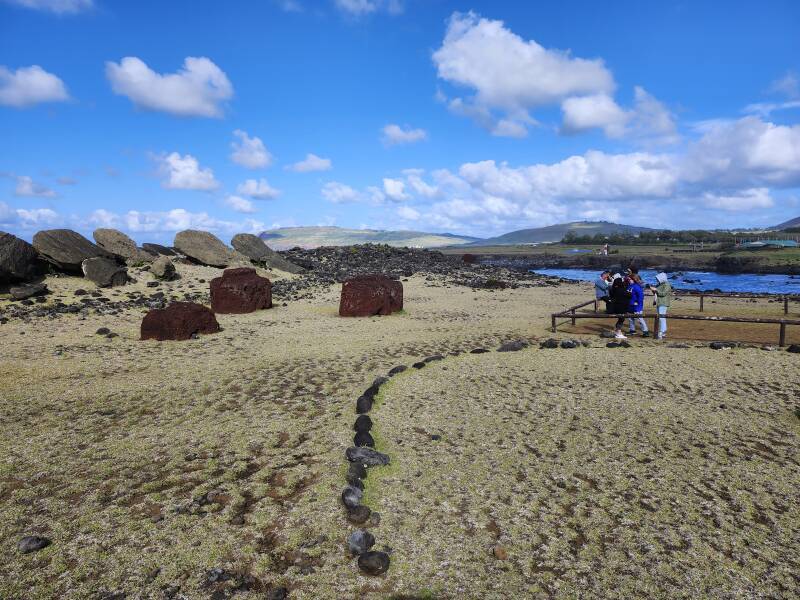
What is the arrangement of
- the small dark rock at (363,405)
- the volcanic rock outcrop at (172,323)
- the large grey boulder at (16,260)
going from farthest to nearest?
the large grey boulder at (16,260)
the volcanic rock outcrop at (172,323)
the small dark rock at (363,405)

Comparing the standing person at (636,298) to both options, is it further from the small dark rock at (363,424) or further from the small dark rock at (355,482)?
the small dark rock at (355,482)

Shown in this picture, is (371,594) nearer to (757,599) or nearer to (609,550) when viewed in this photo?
(609,550)

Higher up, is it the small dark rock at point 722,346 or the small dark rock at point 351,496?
the small dark rock at point 722,346

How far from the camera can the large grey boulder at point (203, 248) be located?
3110 centimetres

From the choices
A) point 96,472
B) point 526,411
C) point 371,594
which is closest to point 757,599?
point 371,594

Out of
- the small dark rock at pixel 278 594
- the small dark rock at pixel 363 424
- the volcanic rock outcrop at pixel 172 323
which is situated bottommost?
the small dark rock at pixel 278 594

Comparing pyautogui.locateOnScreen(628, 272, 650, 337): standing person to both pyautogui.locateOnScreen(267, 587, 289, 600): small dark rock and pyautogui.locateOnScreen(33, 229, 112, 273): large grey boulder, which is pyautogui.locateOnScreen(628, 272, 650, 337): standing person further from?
pyautogui.locateOnScreen(33, 229, 112, 273): large grey boulder

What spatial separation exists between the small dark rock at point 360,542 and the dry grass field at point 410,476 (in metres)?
0.14

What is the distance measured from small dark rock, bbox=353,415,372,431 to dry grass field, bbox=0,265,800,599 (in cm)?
19

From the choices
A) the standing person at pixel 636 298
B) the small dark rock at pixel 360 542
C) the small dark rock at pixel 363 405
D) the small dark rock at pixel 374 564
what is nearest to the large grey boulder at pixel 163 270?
the small dark rock at pixel 363 405

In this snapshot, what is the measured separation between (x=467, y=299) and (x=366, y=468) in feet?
67.0

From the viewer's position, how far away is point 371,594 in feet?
13.0

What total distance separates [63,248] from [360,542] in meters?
24.2

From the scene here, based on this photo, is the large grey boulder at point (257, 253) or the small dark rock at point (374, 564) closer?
the small dark rock at point (374, 564)
